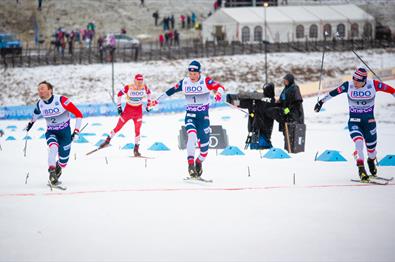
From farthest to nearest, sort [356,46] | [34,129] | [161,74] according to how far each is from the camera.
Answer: [356,46] < [161,74] < [34,129]

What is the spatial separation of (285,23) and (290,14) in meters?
1.66

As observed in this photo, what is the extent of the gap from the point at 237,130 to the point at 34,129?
7416 millimetres

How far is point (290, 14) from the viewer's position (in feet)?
192

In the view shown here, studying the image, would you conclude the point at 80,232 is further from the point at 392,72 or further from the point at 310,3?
the point at 310,3

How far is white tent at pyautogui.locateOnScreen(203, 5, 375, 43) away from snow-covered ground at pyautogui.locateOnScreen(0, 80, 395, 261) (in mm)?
41060

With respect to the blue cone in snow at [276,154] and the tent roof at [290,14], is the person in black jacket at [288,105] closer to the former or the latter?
the blue cone in snow at [276,154]

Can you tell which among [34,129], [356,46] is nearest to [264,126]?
[34,129]

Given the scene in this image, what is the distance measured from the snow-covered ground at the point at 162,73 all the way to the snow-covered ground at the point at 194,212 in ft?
85.1

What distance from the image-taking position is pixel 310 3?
217ft

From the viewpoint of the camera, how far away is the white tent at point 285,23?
56688 millimetres

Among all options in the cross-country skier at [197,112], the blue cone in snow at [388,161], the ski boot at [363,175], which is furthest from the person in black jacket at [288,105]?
the ski boot at [363,175]

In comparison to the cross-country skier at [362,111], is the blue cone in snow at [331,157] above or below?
below

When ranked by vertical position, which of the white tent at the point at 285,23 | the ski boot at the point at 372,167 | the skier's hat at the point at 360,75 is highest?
the white tent at the point at 285,23

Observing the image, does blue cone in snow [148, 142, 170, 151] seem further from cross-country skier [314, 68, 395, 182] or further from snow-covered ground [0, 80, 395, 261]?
cross-country skier [314, 68, 395, 182]
